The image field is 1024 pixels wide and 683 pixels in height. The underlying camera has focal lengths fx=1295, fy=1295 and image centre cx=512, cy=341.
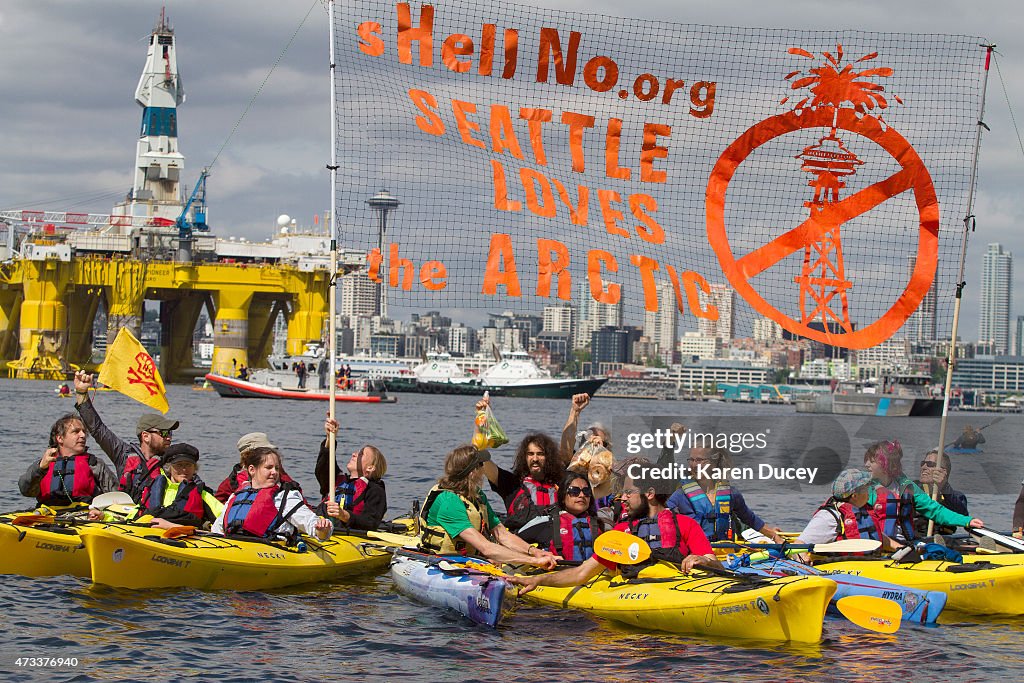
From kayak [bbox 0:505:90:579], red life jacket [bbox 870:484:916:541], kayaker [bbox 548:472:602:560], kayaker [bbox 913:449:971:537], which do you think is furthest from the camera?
kayaker [bbox 913:449:971:537]

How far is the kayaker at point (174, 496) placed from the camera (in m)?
12.9

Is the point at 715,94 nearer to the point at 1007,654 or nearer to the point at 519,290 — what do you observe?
the point at 519,290

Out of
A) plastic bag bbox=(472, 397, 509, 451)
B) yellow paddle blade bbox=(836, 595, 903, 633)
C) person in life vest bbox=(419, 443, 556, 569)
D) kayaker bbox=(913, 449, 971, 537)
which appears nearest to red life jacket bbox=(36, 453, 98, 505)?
person in life vest bbox=(419, 443, 556, 569)

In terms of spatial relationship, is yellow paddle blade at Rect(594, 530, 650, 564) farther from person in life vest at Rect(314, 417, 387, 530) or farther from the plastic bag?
person in life vest at Rect(314, 417, 387, 530)

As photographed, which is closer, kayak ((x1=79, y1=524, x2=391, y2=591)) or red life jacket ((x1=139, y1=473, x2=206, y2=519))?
kayak ((x1=79, y1=524, x2=391, y2=591))

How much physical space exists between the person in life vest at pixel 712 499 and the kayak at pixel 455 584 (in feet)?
6.35

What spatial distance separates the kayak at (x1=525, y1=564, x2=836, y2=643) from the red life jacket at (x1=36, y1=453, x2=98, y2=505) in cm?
539

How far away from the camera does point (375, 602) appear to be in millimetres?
13250

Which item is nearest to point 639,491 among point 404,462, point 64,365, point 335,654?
point 335,654

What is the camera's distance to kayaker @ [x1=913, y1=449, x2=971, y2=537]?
13.9 metres

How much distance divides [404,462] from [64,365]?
55.7m

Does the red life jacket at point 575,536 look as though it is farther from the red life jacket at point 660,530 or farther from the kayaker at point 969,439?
the kayaker at point 969,439

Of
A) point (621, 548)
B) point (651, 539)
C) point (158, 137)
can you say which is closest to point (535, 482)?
point (651, 539)

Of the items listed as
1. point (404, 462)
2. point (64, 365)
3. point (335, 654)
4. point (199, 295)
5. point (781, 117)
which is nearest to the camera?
point (335, 654)
